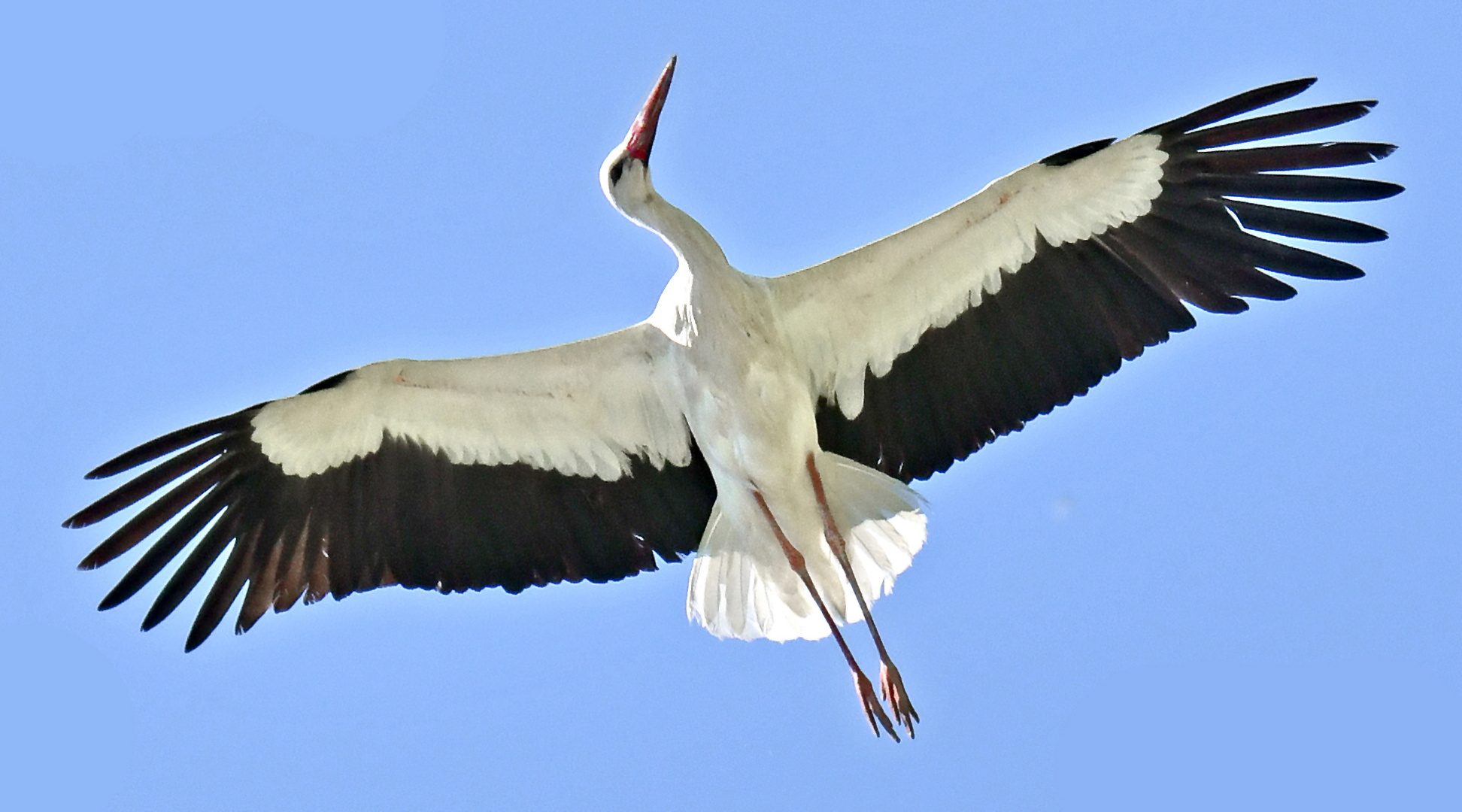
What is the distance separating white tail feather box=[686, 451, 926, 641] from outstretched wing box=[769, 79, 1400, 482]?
23 cm

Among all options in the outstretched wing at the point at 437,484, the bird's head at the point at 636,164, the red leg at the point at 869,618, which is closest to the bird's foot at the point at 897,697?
the red leg at the point at 869,618

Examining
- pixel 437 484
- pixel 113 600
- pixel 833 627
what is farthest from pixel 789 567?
pixel 113 600

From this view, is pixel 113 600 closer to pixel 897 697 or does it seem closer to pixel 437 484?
pixel 437 484

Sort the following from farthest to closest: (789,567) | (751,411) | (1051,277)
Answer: (789,567)
(1051,277)
(751,411)

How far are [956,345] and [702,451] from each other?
42.9 inches

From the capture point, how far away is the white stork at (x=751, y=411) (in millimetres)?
6633

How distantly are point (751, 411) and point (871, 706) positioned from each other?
123cm

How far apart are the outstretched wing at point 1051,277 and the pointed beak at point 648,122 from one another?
0.72 meters

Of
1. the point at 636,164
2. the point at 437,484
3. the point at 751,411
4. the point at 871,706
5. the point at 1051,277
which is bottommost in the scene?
the point at 871,706

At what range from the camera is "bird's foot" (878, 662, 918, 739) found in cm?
683

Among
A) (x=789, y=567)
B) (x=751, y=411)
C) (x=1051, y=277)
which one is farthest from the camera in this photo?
(x=789, y=567)

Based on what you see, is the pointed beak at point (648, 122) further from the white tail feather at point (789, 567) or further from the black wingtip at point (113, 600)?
the black wingtip at point (113, 600)

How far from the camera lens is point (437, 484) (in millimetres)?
7160

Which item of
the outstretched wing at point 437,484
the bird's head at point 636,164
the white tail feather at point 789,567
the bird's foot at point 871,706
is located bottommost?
the bird's foot at point 871,706
